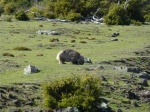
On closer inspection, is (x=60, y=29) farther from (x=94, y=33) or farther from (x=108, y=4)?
(x=108, y=4)

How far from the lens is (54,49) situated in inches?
1261

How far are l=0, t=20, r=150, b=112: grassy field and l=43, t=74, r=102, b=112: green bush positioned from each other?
2.15 m

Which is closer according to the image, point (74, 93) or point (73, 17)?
point (74, 93)

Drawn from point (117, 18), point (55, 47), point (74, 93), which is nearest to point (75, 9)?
point (117, 18)

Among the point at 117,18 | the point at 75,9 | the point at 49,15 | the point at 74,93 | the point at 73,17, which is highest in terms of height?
the point at 74,93

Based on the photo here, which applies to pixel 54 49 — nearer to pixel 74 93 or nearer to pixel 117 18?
pixel 74 93

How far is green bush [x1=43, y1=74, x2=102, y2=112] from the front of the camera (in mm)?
14906

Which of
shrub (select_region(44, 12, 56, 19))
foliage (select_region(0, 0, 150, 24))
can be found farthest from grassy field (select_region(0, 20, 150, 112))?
foliage (select_region(0, 0, 150, 24))

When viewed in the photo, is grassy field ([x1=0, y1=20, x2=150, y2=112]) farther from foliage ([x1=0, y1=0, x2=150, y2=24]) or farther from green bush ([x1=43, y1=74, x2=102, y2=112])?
foliage ([x1=0, y1=0, x2=150, y2=24])

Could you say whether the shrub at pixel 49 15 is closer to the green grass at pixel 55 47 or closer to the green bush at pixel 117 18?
the green bush at pixel 117 18

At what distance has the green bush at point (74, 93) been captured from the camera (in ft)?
48.9

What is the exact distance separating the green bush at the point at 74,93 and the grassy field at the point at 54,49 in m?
2.15

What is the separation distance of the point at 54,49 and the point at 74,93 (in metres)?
16.8

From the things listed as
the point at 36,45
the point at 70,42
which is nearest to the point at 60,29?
the point at 70,42
